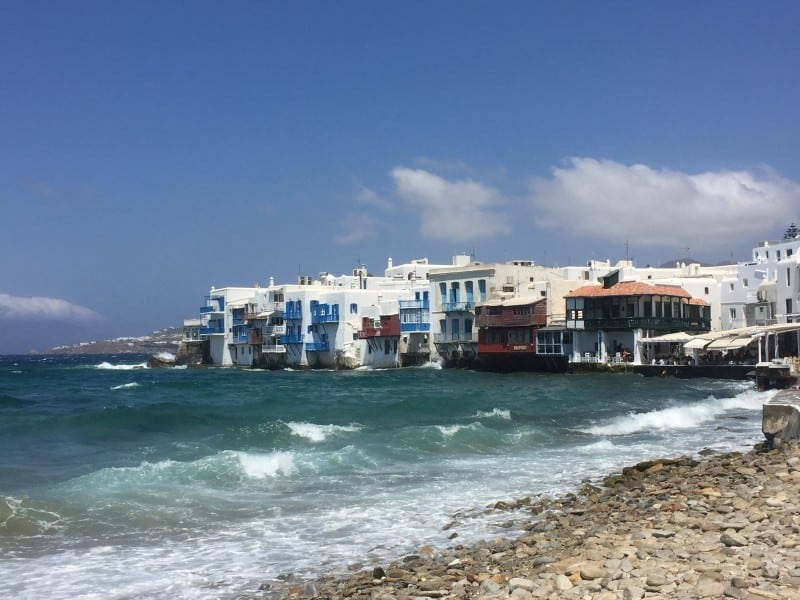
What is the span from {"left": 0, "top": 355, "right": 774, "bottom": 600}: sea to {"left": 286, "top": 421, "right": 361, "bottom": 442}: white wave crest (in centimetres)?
7

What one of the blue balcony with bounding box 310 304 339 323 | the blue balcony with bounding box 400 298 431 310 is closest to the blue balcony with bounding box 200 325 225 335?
the blue balcony with bounding box 310 304 339 323

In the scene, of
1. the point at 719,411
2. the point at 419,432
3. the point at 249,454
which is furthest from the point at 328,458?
the point at 719,411

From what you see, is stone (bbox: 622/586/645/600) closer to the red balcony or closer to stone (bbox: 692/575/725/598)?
stone (bbox: 692/575/725/598)

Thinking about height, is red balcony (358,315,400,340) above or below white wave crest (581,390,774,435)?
above

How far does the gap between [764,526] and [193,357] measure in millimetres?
92678

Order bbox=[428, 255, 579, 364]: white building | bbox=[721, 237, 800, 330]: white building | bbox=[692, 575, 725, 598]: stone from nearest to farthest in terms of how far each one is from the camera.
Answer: bbox=[692, 575, 725, 598]: stone < bbox=[721, 237, 800, 330]: white building < bbox=[428, 255, 579, 364]: white building

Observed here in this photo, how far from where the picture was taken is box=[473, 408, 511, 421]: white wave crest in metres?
30.8

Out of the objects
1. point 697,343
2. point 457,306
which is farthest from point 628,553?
point 457,306

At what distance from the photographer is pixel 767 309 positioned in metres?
60.3

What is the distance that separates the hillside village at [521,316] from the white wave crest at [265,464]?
32.3 meters

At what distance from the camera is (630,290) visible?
191 ft

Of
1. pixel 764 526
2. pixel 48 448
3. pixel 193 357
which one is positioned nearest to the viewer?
pixel 764 526

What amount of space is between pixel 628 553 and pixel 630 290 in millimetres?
50639

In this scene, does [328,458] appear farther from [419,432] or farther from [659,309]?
[659,309]
